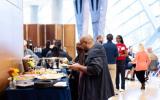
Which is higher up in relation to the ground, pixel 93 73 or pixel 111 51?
pixel 111 51

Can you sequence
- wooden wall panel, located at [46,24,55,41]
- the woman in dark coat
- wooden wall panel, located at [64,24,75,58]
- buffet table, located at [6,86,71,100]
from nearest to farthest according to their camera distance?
buffet table, located at [6,86,71,100]
the woman in dark coat
wooden wall panel, located at [64,24,75,58]
wooden wall panel, located at [46,24,55,41]

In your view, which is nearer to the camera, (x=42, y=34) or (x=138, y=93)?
(x=138, y=93)

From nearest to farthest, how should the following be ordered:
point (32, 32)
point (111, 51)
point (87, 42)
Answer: point (87, 42) → point (111, 51) → point (32, 32)

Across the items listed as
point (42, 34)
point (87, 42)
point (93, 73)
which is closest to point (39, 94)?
point (93, 73)

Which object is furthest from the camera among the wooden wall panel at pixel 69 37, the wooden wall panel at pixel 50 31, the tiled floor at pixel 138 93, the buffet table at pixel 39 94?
the wooden wall panel at pixel 50 31

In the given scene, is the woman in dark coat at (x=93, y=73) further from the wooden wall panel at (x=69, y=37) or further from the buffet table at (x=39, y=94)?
the wooden wall panel at (x=69, y=37)

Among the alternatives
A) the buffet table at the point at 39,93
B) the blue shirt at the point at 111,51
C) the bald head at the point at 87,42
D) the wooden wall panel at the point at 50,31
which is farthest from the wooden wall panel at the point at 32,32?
the buffet table at the point at 39,93

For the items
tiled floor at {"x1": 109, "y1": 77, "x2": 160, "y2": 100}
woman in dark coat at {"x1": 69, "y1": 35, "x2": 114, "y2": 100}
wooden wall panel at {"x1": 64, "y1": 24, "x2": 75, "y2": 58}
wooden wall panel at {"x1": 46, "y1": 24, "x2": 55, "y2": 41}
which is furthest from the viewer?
wooden wall panel at {"x1": 46, "y1": 24, "x2": 55, "y2": 41}

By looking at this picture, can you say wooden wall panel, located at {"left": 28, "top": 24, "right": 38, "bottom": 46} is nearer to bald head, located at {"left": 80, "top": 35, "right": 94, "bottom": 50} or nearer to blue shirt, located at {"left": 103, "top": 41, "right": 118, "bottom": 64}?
blue shirt, located at {"left": 103, "top": 41, "right": 118, "bottom": 64}

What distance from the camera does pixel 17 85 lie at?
327cm

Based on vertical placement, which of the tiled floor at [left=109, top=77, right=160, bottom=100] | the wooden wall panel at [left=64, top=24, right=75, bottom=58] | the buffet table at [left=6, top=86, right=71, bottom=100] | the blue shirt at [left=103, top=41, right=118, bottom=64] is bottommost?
the tiled floor at [left=109, top=77, right=160, bottom=100]

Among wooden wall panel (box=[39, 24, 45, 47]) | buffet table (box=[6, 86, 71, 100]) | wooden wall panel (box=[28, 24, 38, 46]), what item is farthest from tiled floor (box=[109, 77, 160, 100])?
buffet table (box=[6, 86, 71, 100])

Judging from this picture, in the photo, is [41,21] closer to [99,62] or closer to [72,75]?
[72,75]

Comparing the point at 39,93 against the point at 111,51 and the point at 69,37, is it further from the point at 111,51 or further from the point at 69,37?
the point at 69,37
